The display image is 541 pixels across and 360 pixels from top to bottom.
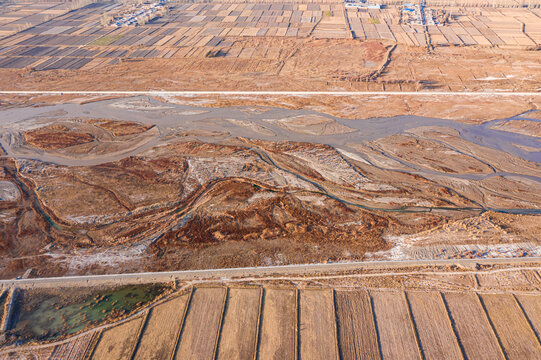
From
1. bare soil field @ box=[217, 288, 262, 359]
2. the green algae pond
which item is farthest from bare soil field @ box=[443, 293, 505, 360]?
the green algae pond

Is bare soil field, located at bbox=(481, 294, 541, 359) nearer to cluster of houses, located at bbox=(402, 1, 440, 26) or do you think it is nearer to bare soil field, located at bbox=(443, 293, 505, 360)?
bare soil field, located at bbox=(443, 293, 505, 360)

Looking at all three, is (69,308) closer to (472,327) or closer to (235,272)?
(235,272)

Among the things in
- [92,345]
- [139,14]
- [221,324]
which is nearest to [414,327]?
[221,324]

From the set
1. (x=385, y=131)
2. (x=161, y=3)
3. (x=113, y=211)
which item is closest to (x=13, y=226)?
(x=113, y=211)

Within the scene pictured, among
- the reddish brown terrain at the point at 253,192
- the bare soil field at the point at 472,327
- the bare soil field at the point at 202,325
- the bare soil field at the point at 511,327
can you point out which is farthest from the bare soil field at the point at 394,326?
the bare soil field at the point at 202,325

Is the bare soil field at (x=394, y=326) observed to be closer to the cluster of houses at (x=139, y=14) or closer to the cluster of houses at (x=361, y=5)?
the cluster of houses at (x=139, y=14)
